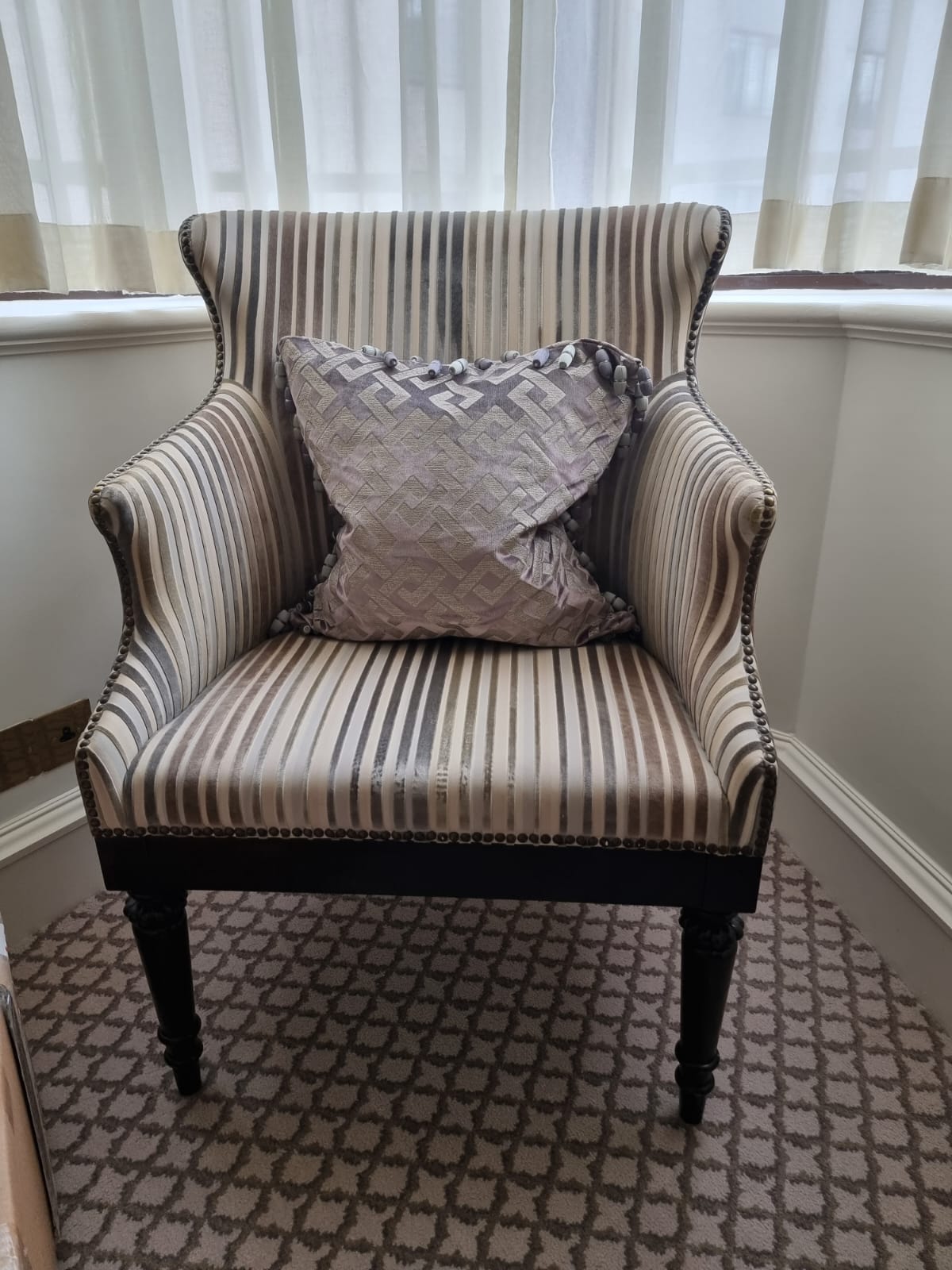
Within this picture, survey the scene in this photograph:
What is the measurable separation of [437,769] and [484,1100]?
441 mm

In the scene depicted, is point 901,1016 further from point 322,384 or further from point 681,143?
point 681,143

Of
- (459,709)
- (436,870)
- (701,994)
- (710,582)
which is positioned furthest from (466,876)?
(710,582)

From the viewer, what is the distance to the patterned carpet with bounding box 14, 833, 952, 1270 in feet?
2.95

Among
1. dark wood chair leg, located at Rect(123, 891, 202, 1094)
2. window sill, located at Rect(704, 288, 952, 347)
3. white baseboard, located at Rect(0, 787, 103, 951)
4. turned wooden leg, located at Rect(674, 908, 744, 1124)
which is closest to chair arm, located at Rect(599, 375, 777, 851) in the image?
turned wooden leg, located at Rect(674, 908, 744, 1124)

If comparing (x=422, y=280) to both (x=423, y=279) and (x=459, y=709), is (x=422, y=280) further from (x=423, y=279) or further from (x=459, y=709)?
(x=459, y=709)

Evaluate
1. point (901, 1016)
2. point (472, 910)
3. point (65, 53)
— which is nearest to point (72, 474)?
point (65, 53)

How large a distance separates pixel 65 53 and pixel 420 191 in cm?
51

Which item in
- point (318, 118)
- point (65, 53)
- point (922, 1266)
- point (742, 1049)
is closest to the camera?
point (922, 1266)

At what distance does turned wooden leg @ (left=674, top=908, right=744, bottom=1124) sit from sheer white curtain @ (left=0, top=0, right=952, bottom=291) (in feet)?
2.79

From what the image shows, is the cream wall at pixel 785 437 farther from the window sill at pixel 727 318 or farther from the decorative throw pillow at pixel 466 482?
the decorative throw pillow at pixel 466 482

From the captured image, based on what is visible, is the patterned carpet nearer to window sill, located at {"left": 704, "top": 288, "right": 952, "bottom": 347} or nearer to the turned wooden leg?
the turned wooden leg

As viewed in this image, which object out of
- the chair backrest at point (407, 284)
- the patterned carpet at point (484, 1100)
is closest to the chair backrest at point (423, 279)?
the chair backrest at point (407, 284)

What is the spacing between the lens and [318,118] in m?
1.39

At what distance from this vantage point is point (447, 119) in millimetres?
1391
